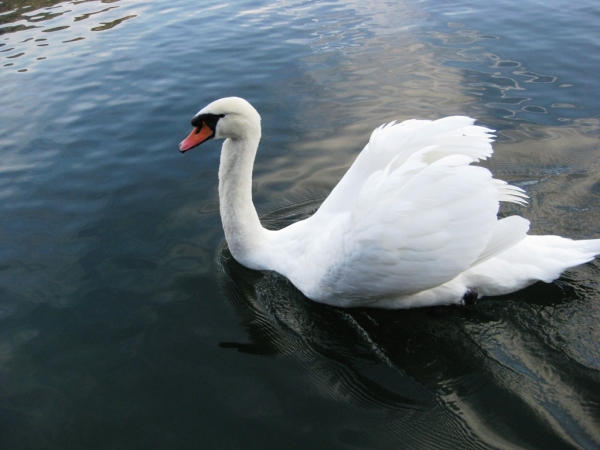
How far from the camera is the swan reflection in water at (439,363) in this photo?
353cm

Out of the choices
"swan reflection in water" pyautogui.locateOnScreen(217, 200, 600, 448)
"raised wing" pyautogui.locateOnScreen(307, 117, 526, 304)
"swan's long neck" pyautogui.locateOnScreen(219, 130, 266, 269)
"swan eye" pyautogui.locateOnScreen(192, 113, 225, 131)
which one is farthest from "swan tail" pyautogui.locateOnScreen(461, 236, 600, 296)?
"swan eye" pyautogui.locateOnScreen(192, 113, 225, 131)

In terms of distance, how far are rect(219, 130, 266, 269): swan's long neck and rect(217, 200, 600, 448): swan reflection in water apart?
0.35m

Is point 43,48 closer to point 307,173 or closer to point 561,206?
point 307,173

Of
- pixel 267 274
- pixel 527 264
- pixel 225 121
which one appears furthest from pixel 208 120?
pixel 527 264

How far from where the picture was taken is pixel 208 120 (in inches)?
196

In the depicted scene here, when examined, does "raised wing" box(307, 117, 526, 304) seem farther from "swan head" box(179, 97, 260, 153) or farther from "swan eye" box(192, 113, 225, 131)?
"swan eye" box(192, 113, 225, 131)

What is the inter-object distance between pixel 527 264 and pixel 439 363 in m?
1.15

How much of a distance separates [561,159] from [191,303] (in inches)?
187

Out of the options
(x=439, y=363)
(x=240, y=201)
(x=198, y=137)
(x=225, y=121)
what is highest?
(x=225, y=121)

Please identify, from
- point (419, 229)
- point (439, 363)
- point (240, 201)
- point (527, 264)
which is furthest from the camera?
point (240, 201)

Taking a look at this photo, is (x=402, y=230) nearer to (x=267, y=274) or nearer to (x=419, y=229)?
(x=419, y=229)

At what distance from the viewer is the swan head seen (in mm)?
4887

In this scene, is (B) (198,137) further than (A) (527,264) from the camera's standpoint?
Yes

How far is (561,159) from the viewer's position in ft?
22.0
